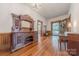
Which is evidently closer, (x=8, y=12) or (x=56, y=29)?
(x=8, y=12)

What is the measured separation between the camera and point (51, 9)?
9.34 ft

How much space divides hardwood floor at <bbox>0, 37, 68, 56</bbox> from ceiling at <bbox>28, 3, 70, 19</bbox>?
1.97 feet

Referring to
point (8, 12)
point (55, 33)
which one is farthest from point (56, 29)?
point (8, 12)

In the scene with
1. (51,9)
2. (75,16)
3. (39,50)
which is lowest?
(39,50)

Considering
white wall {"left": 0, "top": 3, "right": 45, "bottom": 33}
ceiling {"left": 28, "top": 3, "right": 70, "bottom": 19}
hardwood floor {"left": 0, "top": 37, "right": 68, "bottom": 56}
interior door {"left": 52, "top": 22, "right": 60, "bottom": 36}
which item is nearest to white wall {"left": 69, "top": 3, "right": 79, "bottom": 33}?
ceiling {"left": 28, "top": 3, "right": 70, "bottom": 19}

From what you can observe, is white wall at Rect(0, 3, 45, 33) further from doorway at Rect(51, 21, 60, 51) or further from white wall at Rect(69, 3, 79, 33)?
white wall at Rect(69, 3, 79, 33)

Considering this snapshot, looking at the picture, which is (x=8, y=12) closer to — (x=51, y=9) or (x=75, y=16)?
(x=51, y=9)

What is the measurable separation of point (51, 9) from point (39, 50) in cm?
104

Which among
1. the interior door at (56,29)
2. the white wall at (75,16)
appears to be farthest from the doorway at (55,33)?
the white wall at (75,16)

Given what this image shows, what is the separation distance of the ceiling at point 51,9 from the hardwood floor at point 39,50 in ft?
1.97

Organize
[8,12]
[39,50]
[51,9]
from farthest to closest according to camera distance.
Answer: [51,9] → [39,50] → [8,12]

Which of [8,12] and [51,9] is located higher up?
[51,9]

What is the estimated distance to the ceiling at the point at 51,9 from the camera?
8.98 ft

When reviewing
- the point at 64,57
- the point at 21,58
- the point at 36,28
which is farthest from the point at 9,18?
the point at 64,57
